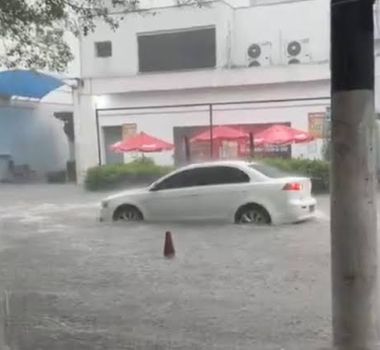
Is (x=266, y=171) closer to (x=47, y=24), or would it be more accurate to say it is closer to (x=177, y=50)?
(x=47, y=24)

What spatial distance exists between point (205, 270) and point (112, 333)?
12.2 ft

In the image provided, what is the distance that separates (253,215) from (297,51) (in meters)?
16.5

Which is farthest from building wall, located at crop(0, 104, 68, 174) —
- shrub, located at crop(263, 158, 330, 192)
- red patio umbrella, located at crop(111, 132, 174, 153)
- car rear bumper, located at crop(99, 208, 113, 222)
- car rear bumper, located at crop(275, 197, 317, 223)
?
car rear bumper, located at crop(275, 197, 317, 223)

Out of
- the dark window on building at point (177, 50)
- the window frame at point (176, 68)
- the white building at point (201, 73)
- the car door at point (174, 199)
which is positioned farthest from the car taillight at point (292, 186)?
the dark window on building at point (177, 50)

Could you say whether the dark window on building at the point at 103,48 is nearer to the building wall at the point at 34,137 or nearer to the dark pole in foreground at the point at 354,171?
the building wall at the point at 34,137

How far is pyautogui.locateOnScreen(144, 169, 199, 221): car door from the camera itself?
611 inches

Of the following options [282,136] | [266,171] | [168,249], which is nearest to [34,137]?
[282,136]

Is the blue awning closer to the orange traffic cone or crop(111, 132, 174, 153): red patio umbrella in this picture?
crop(111, 132, 174, 153): red patio umbrella

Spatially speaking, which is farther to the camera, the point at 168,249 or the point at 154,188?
the point at 154,188

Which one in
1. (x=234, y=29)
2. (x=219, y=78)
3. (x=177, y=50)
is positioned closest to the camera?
(x=219, y=78)

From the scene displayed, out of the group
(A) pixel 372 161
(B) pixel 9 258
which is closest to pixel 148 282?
(B) pixel 9 258

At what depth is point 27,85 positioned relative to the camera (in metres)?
33.3

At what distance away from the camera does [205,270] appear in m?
10.0

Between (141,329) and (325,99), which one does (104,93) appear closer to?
(325,99)
